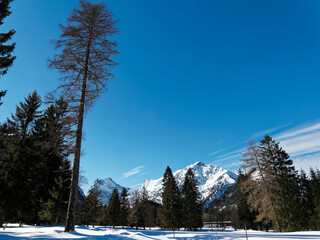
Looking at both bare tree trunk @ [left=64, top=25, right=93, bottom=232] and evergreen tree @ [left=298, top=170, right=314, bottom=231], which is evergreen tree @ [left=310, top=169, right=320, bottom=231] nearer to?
evergreen tree @ [left=298, top=170, right=314, bottom=231]

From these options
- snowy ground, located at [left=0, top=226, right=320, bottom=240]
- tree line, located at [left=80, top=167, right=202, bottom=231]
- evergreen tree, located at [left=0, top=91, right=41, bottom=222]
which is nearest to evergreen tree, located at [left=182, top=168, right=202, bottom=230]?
tree line, located at [left=80, top=167, right=202, bottom=231]

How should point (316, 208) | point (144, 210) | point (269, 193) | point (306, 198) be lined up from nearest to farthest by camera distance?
point (269, 193) → point (316, 208) → point (306, 198) → point (144, 210)

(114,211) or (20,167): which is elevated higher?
(20,167)

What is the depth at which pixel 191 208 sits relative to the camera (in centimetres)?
4019

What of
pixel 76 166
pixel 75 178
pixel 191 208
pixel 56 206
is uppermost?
pixel 76 166

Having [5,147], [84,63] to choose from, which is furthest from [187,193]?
[84,63]

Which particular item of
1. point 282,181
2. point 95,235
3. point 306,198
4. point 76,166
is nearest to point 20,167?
point 76,166

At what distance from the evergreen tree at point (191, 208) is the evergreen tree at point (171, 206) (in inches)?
80.5

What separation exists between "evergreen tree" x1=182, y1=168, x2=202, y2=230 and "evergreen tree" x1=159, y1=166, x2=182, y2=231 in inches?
80.5

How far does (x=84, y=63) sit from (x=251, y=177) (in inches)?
950

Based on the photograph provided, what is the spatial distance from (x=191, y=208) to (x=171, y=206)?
17.5 ft

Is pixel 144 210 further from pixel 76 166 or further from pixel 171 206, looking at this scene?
pixel 76 166

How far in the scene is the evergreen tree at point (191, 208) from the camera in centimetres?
3909

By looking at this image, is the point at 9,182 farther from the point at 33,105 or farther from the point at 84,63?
the point at 84,63
